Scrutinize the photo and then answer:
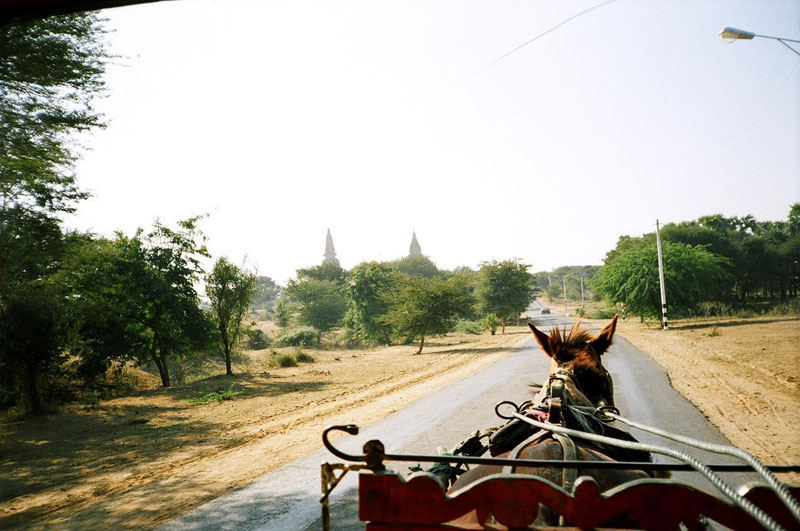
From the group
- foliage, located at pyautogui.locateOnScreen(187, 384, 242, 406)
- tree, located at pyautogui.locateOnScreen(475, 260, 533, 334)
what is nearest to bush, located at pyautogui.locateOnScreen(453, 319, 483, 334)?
tree, located at pyautogui.locateOnScreen(475, 260, 533, 334)

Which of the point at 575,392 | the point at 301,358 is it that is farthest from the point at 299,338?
the point at 575,392

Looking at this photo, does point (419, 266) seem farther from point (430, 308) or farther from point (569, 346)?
point (569, 346)

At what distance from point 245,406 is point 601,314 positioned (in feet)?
138

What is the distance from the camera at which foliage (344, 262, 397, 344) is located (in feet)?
109

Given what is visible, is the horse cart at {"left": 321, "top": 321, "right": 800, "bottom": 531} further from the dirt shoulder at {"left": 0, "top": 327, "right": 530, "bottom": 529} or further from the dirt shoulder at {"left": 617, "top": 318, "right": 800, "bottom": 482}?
the dirt shoulder at {"left": 617, "top": 318, "right": 800, "bottom": 482}

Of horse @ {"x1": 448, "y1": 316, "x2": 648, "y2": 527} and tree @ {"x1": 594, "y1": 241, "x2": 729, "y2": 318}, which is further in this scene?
tree @ {"x1": 594, "y1": 241, "x2": 729, "y2": 318}

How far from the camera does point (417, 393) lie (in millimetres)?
11289

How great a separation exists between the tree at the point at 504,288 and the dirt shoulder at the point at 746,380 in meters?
17.5

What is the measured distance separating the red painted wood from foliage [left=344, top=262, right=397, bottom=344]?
30.9 metres

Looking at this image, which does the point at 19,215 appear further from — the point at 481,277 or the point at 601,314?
the point at 601,314

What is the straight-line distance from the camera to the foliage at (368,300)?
3312 centimetres

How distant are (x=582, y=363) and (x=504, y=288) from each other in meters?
36.5

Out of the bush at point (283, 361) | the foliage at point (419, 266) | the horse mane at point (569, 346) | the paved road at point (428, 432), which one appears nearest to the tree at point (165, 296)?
the bush at point (283, 361)

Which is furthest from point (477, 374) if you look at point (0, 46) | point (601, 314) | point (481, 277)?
point (601, 314)
